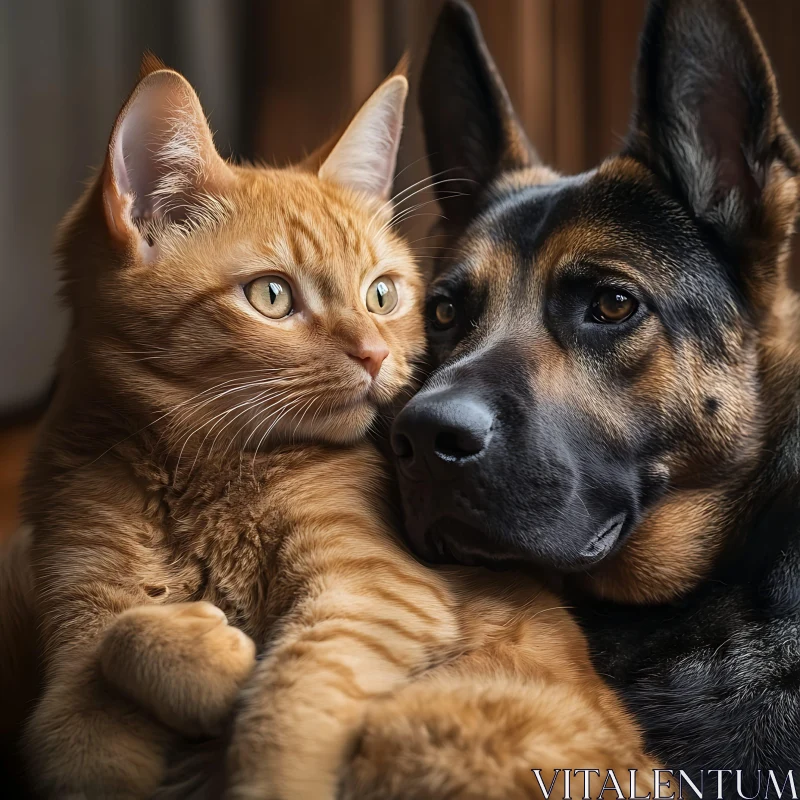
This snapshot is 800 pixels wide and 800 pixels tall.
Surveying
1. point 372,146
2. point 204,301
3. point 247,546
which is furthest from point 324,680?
point 372,146

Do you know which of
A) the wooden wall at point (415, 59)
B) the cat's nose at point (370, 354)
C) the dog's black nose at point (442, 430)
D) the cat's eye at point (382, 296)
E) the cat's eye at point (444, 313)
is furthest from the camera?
the wooden wall at point (415, 59)

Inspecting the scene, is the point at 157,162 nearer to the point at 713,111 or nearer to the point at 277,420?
the point at 277,420

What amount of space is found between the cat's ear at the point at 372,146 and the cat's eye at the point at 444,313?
0.24 meters

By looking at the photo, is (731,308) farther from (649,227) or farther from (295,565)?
(295,565)

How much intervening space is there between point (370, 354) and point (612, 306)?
1.27 ft

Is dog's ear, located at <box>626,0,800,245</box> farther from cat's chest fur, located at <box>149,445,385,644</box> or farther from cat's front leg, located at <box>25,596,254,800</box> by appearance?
cat's front leg, located at <box>25,596,254,800</box>

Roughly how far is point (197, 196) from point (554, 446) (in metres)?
0.65

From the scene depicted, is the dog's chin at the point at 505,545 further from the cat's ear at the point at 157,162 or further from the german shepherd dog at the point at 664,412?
the cat's ear at the point at 157,162

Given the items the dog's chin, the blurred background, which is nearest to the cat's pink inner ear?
the blurred background

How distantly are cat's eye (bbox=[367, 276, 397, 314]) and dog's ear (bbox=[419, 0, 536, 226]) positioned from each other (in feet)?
0.98

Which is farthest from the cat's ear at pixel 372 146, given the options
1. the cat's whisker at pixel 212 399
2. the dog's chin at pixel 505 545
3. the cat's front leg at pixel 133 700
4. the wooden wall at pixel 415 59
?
the cat's front leg at pixel 133 700

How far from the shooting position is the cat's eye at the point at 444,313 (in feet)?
4.89

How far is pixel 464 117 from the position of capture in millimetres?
1679

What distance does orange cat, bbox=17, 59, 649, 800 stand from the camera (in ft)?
2.99
